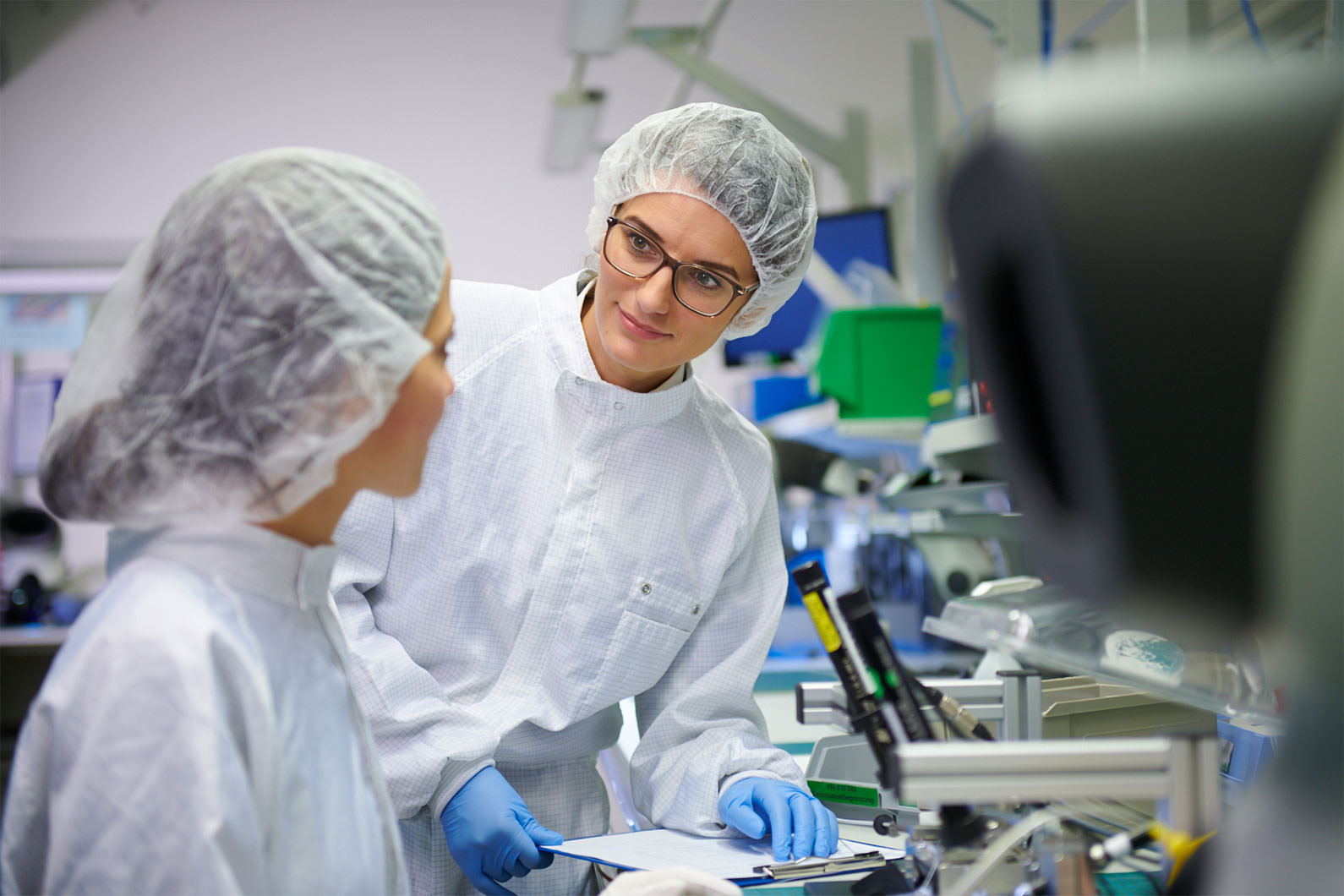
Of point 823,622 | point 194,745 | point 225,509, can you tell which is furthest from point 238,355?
point 823,622

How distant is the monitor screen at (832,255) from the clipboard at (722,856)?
2.03 metres

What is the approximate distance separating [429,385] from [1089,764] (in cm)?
56

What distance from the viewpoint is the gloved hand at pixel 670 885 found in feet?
2.90

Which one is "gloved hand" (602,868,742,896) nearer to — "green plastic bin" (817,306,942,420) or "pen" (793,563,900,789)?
"pen" (793,563,900,789)

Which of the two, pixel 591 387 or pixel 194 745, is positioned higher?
pixel 591 387

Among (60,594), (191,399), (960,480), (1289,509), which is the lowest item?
(60,594)

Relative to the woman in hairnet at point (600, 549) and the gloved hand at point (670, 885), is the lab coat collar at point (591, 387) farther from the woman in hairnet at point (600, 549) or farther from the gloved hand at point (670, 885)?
the gloved hand at point (670, 885)

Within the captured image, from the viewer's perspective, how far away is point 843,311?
257 cm

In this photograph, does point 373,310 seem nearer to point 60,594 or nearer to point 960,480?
point 960,480

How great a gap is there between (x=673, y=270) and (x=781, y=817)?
2.30 feet

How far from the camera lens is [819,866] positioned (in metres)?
1.10

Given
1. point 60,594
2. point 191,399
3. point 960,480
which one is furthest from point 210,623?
point 60,594

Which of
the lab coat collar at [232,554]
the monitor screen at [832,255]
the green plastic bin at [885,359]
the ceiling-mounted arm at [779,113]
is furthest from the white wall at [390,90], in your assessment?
the lab coat collar at [232,554]

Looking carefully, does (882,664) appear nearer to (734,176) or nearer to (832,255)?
(734,176)
